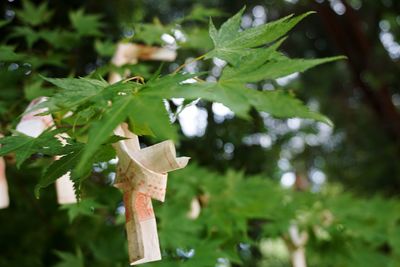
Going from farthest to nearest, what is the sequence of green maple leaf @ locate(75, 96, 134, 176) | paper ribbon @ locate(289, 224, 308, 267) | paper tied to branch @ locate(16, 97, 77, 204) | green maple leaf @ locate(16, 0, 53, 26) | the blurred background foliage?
paper ribbon @ locate(289, 224, 308, 267)
green maple leaf @ locate(16, 0, 53, 26)
the blurred background foliage
paper tied to branch @ locate(16, 97, 77, 204)
green maple leaf @ locate(75, 96, 134, 176)

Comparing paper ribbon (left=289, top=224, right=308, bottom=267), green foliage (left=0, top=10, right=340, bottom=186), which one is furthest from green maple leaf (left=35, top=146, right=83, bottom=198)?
paper ribbon (left=289, top=224, right=308, bottom=267)

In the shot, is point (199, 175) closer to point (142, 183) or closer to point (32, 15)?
point (32, 15)

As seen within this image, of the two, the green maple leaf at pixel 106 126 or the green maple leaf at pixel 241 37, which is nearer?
the green maple leaf at pixel 106 126

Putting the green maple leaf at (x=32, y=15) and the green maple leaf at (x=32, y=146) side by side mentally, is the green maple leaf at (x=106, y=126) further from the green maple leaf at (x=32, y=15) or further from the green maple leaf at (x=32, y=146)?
the green maple leaf at (x=32, y=15)

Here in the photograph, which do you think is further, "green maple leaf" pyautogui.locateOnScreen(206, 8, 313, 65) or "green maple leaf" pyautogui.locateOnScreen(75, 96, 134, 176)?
"green maple leaf" pyautogui.locateOnScreen(206, 8, 313, 65)

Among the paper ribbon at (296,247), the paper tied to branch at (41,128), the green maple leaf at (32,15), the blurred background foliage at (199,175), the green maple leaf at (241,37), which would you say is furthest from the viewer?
the paper ribbon at (296,247)

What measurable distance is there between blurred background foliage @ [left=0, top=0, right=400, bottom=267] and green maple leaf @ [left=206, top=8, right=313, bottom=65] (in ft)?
0.83

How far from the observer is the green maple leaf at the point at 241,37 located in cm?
45

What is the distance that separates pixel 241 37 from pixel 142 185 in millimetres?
151

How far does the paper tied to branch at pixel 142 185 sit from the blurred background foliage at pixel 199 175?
17 cm

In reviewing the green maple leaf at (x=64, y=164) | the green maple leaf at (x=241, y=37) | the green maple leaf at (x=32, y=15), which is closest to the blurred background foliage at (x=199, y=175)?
the green maple leaf at (x=32, y=15)

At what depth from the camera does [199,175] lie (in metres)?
1.19

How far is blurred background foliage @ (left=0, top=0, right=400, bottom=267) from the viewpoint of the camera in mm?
939

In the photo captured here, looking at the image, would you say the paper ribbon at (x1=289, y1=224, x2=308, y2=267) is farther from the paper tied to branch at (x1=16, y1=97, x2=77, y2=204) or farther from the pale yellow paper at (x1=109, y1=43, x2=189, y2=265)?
the pale yellow paper at (x1=109, y1=43, x2=189, y2=265)
